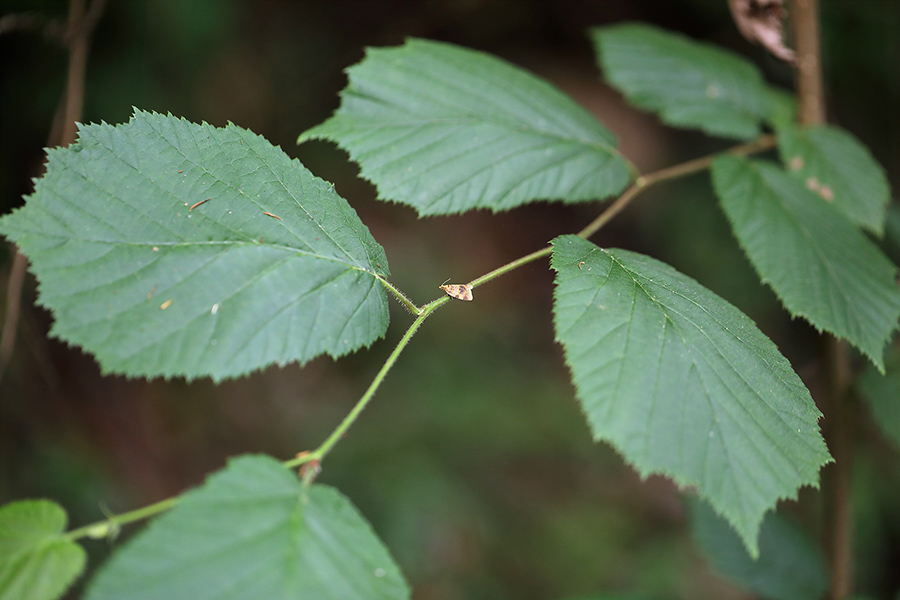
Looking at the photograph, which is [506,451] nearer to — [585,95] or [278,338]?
[278,338]

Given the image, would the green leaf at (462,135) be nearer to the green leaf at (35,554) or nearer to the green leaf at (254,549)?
the green leaf at (254,549)

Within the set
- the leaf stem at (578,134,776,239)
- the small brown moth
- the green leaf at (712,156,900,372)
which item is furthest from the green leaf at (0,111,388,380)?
the green leaf at (712,156,900,372)

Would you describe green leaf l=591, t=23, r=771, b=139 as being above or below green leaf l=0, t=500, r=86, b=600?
above

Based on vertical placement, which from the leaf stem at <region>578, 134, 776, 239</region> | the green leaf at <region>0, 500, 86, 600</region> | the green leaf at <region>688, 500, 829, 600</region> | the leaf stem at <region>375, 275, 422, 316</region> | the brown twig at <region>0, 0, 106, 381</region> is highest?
the brown twig at <region>0, 0, 106, 381</region>

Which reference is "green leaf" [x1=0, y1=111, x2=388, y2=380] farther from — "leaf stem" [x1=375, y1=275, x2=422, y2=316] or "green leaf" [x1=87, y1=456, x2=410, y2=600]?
"green leaf" [x1=87, y1=456, x2=410, y2=600]

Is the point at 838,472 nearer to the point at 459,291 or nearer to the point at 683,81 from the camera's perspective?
the point at 683,81
